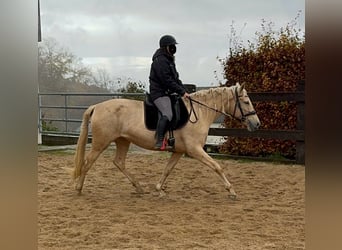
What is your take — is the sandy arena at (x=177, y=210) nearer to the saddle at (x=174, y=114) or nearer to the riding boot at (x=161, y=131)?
the riding boot at (x=161, y=131)

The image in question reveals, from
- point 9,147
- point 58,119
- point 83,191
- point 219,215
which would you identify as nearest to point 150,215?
point 219,215

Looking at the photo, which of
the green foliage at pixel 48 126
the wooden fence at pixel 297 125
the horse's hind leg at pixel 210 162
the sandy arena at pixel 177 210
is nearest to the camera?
the sandy arena at pixel 177 210

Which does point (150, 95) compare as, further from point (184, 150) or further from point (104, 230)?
point (104, 230)

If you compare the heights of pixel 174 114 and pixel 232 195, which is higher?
pixel 174 114

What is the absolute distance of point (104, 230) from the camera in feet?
10.1

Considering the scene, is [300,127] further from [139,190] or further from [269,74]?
[139,190]

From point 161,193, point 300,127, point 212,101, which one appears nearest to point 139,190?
point 161,193

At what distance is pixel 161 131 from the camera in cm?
418

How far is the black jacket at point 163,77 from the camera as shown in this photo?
4.10 metres

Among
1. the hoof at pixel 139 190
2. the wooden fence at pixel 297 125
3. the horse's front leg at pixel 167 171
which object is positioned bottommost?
the hoof at pixel 139 190

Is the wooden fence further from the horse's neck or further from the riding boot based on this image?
the riding boot

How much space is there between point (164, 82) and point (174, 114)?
290mm

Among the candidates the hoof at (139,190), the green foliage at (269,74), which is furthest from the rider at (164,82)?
the green foliage at (269,74)

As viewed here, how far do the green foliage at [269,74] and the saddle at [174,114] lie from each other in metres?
2.56
